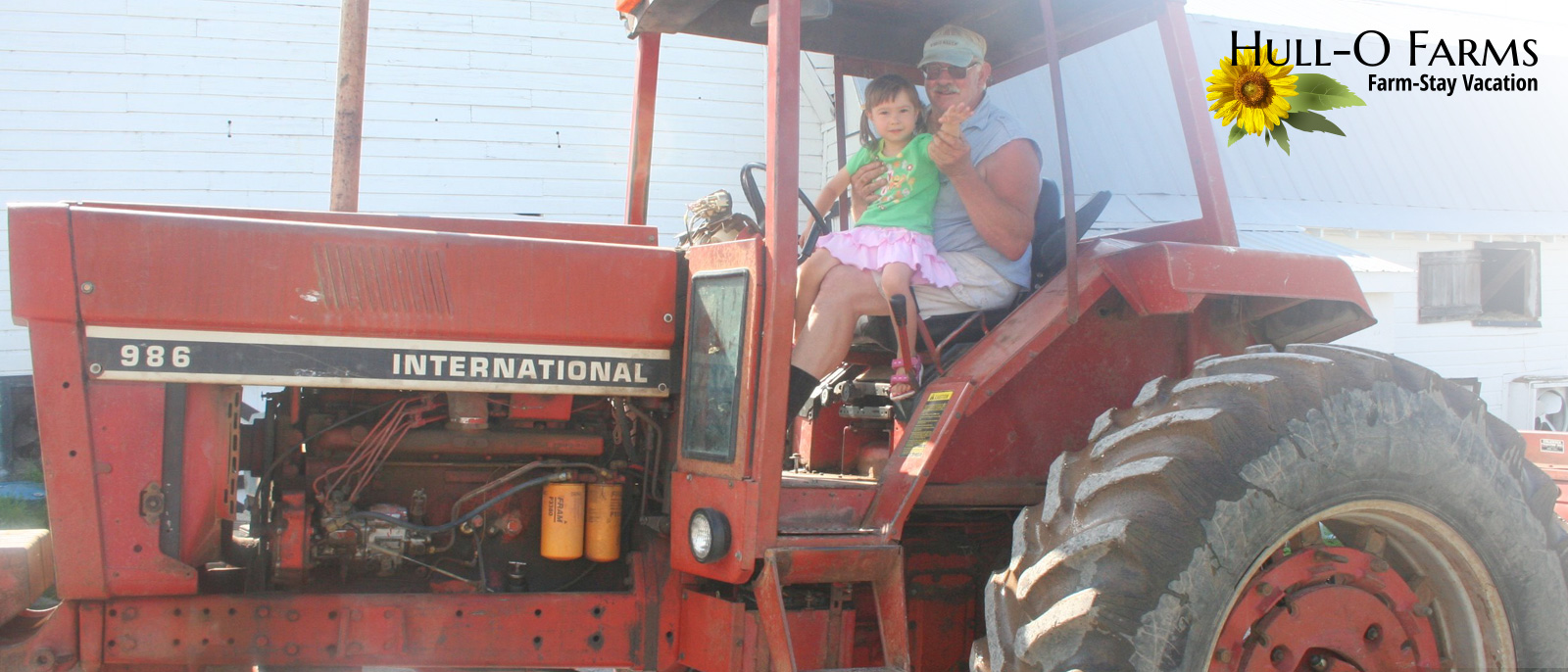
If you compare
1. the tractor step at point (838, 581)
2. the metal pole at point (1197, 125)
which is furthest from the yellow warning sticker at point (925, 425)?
the metal pole at point (1197, 125)

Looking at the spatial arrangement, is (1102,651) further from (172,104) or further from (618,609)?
(172,104)

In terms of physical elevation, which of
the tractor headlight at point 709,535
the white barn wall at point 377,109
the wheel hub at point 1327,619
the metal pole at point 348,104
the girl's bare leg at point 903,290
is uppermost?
the white barn wall at point 377,109

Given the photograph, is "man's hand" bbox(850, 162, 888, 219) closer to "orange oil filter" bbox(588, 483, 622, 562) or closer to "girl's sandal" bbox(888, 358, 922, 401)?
"girl's sandal" bbox(888, 358, 922, 401)

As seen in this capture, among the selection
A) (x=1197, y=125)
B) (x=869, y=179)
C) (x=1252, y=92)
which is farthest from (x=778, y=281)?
(x=1252, y=92)

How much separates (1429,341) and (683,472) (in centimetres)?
1601

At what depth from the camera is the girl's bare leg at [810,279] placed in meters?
3.84

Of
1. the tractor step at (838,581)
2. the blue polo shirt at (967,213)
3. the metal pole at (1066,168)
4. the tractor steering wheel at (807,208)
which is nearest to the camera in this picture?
the tractor step at (838,581)

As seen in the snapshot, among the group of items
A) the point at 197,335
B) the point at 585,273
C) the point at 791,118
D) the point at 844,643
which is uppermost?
the point at 791,118

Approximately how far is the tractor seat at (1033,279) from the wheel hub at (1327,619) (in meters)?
1.15

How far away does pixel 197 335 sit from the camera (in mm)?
3225

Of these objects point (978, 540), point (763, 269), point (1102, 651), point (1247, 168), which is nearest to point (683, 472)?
point (763, 269)

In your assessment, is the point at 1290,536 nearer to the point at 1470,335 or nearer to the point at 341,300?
the point at 341,300

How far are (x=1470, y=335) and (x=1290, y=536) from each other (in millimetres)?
15983

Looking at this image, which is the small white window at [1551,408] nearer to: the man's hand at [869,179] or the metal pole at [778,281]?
the man's hand at [869,179]
